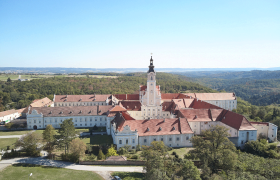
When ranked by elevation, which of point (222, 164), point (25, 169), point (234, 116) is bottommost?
point (25, 169)

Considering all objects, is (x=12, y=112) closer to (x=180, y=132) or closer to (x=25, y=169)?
(x=25, y=169)

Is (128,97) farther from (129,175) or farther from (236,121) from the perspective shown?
(129,175)

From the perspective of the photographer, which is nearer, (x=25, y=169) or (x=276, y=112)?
(x=25, y=169)

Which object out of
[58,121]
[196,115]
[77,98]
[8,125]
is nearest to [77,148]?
[58,121]

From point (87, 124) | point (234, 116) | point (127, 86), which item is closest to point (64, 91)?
point (127, 86)

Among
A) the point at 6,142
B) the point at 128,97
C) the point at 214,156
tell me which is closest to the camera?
the point at 214,156

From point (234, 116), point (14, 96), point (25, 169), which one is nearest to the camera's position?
point (25, 169)

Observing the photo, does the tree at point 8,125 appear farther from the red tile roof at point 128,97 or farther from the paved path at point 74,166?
the red tile roof at point 128,97
